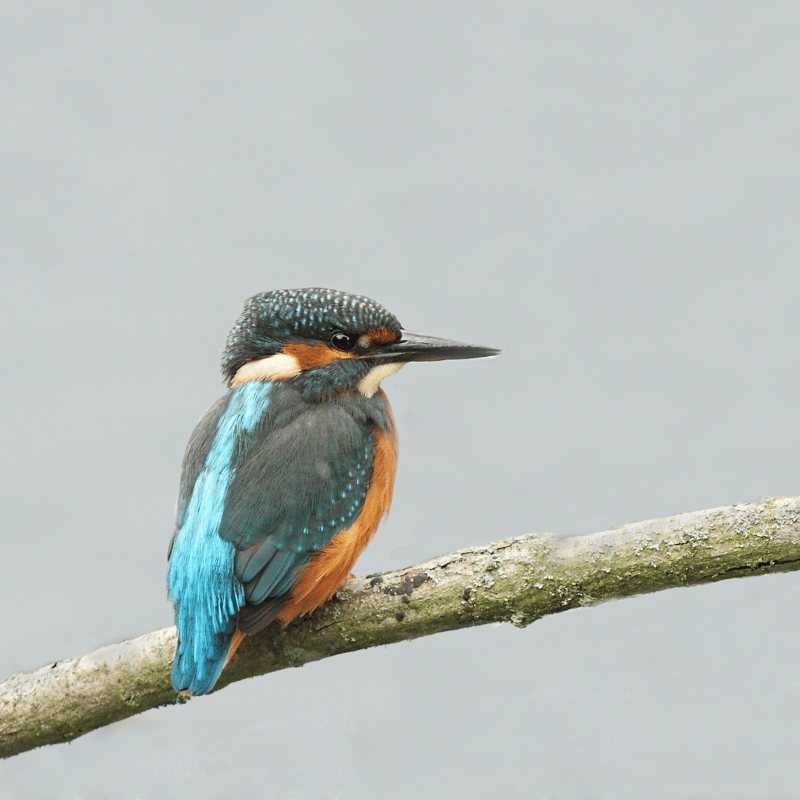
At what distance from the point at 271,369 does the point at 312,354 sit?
0.17 m

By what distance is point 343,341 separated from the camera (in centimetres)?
287

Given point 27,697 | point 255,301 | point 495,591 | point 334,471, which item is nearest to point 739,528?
point 495,591

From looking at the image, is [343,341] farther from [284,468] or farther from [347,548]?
[347,548]

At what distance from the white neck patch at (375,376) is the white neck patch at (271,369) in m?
0.26

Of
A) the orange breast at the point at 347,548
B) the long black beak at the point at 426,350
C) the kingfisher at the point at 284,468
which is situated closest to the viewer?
the kingfisher at the point at 284,468

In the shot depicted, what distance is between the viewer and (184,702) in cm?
280

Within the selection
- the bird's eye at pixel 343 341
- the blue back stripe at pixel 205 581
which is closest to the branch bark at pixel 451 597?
the blue back stripe at pixel 205 581

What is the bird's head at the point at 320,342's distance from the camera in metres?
2.83

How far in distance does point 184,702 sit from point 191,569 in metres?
0.67

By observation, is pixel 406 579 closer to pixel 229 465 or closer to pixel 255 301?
pixel 229 465

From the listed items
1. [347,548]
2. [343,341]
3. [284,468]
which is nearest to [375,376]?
[343,341]

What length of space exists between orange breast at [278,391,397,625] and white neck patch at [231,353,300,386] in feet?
1.34

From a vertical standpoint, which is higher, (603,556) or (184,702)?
(603,556)

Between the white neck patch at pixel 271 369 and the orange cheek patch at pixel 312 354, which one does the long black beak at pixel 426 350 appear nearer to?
the orange cheek patch at pixel 312 354
